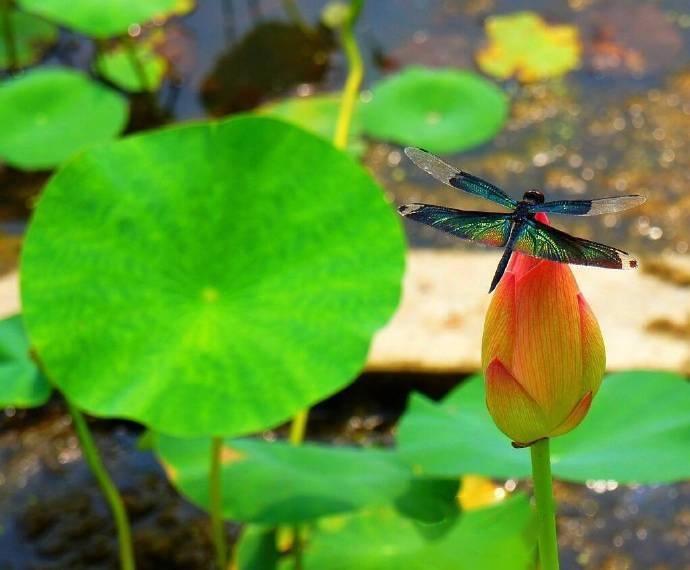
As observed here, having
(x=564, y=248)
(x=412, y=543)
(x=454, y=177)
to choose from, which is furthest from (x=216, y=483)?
(x=564, y=248)

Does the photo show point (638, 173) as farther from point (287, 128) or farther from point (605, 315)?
point (287, 128)

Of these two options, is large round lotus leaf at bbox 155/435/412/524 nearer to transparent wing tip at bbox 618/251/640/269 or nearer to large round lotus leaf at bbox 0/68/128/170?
transparent wing tip at bbox 618/251/640/269

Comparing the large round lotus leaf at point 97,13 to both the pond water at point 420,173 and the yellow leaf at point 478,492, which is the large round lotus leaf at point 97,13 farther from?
the yellow leaf at point 478,492

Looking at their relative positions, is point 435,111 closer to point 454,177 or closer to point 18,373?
point 18,373

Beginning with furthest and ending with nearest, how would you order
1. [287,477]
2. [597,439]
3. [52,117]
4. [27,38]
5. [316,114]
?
1. [27,38]
2. [316,114]
3. [52,117]
4. [287,477]
5. [597,439]

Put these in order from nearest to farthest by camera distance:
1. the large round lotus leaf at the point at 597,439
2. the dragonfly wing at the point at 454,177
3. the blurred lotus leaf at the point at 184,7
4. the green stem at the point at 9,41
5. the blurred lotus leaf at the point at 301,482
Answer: the dragonfly wing at the point at 454,177, the large round lotus leaf at the point at 597,439, the blurred lotus leaf at the point at 301,482, the green stem at the point at 9,41, the blurred lotus leaf at the point at 184,7

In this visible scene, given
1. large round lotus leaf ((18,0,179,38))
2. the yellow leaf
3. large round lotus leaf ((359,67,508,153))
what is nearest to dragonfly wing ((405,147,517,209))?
the yellow leaf

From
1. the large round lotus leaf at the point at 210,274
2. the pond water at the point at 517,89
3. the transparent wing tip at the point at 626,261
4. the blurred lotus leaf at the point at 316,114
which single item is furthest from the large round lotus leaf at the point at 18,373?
the blurred lotus leaf at the point at 316,114
